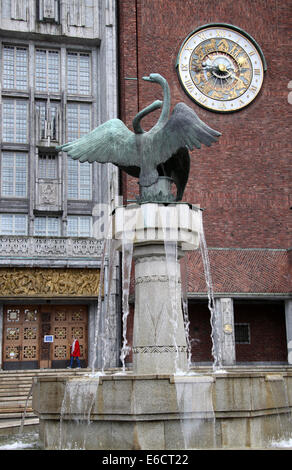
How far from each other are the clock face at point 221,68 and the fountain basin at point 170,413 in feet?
72.1

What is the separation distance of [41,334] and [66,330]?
1.20 m

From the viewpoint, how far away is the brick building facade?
2741cm


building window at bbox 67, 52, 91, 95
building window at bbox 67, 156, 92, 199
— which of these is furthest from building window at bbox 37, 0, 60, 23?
building window at bbox 67, 156, 92, 199

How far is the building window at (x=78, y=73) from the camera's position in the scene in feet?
100

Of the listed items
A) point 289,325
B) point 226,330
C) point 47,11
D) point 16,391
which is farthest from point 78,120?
point 16,391

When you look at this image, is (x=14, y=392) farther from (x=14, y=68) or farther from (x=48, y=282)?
(x=14, y=68)

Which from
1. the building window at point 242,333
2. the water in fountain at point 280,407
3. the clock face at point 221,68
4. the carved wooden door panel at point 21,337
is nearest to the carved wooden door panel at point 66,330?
the carved wooden door panel at point 21,337

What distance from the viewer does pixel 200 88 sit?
29.4m

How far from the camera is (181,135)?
12.1 m

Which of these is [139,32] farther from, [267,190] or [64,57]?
[267,190]

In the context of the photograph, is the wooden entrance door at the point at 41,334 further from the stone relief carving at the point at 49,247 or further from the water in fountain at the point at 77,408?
the water in fountain at the point at 77,408
